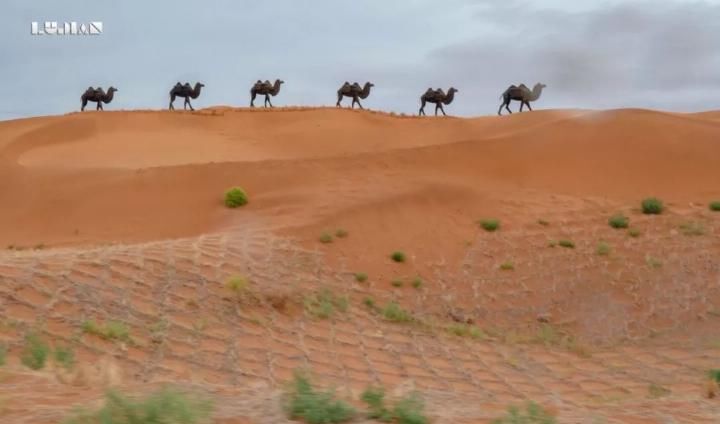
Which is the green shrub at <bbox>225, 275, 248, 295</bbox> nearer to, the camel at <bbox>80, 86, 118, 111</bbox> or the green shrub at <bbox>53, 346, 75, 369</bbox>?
the green shrub at <bbox>53, 346, 75, 369</bbox>

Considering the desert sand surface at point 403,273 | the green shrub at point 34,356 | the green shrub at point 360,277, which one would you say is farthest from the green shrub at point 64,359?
the green shrub at point 360,277

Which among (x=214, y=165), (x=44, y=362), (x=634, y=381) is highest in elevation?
(x=214, y=165)

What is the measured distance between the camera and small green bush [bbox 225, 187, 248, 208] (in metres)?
29.1

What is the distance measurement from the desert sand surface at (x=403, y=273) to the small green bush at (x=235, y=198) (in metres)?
0.52

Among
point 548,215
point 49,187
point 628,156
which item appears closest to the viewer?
point 548,215

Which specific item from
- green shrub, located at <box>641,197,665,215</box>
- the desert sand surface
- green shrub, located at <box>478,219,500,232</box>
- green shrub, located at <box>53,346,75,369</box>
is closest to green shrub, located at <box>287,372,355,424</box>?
the desert sand surface

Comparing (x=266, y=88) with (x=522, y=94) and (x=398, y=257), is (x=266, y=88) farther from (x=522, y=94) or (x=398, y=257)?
(x=398, y=257)

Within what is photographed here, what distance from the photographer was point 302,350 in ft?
48.8

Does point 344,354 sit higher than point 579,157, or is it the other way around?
point 579,157

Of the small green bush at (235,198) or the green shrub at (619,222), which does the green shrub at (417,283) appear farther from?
the small green bush at (235,198)

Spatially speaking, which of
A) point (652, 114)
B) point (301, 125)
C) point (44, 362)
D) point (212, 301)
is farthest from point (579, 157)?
point (44, 362)

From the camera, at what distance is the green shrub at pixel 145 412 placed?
617 cm

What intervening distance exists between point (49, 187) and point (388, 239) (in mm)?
17666

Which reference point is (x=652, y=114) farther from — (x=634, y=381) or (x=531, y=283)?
(x=634, y=381)
